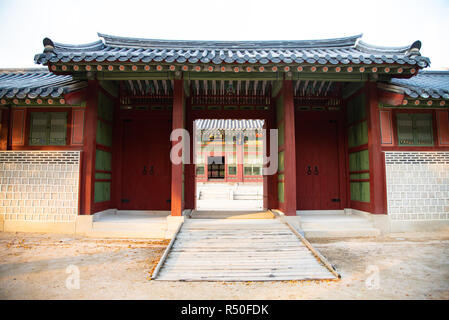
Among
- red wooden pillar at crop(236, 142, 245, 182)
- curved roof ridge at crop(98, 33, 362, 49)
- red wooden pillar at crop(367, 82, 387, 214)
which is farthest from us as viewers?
red wooden pillar at crop(236, 142, 245, 182)

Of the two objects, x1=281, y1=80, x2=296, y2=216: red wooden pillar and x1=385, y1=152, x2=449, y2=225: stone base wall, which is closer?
x1=281, y1=80, x2=296, y2=216: red wooden pillar

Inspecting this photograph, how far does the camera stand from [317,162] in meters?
7.68

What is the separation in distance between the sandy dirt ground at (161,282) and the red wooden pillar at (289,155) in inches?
38.1

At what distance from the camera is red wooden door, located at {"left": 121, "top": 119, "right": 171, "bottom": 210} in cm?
759

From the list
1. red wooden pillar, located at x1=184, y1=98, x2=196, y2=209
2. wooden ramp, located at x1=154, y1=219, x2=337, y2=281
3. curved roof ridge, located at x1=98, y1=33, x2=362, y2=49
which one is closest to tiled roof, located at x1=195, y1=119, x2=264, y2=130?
curved roof ridge, located at x1=98, y1=33, x2=362, y2=49

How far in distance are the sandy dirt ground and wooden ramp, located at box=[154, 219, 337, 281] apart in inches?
9.1

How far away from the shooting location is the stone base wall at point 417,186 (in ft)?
20.7

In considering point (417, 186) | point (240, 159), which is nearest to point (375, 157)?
point (417, 186)

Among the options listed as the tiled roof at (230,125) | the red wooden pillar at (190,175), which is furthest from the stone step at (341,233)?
the tiled roof at (230,125)

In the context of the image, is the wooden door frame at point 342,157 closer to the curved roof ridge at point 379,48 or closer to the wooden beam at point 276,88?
the wooden beam at point 276,88

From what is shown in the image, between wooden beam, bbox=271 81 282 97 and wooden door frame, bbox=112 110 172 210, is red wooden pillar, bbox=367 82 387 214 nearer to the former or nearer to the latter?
wooden beam, bbox=271 81 282 97

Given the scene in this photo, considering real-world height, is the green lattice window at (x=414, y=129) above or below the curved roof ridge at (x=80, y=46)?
below

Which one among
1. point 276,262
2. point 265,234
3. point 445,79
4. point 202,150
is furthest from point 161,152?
point 202,150

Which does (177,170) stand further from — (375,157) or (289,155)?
(375,157)
